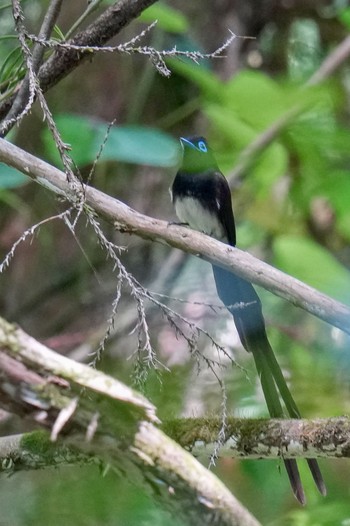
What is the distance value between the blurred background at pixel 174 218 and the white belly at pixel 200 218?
6.7 inches

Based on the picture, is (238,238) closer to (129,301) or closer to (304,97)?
(129,301)

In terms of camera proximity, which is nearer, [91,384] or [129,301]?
[91,384]

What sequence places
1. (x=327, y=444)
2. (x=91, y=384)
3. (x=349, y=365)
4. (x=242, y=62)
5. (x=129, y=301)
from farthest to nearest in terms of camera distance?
(x=242, y=62), (x=129, y=301), (x=349, y=365), (x=327, y=444), (x=91, y=384)

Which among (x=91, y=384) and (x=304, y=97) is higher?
(x=304, y=97)

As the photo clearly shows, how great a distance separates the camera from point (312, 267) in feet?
6.97

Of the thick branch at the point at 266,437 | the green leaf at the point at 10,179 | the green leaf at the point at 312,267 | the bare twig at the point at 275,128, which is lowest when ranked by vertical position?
the thick branch at the point at 266,437

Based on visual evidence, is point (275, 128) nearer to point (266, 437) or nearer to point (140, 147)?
point (140, 147)

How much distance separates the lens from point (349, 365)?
2074mm

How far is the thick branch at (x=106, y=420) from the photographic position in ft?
3.08

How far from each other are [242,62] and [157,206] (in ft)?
2.46

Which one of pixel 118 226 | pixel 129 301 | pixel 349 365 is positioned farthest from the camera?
pixel 129 301

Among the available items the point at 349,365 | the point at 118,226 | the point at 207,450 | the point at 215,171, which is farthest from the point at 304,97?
the point at 207,450

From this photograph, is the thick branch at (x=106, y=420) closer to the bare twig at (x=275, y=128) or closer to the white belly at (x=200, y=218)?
the white belly at (x=200, y=218)

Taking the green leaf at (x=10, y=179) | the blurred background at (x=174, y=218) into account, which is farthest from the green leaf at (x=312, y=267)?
the green leaf at (x=10, y=179)
